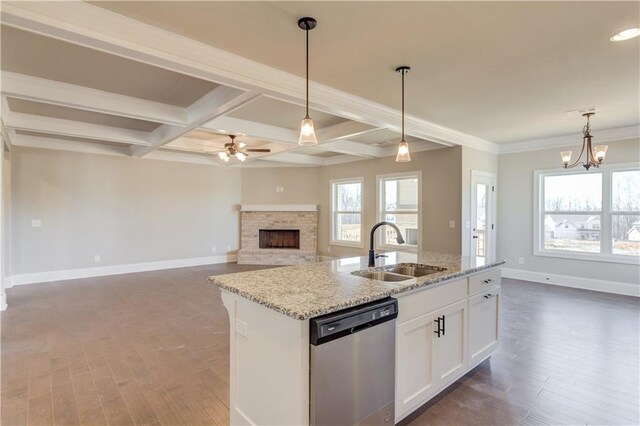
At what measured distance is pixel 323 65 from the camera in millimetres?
2938

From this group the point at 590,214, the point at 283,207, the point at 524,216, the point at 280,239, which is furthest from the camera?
the point at 280,239

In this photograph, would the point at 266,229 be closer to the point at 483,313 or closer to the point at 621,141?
the point at 483,313

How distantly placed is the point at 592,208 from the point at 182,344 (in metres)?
6.61

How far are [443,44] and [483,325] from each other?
2336 mm

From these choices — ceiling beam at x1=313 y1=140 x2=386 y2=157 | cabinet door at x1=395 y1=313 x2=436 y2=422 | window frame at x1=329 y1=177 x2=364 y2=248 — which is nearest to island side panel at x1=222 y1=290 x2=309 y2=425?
cabinet door at x1=395 y1=313 x2=436 y2=422

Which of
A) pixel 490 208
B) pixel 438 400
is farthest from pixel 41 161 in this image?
pixel 490 208

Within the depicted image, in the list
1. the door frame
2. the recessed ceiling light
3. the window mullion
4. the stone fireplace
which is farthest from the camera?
the stone fireplace

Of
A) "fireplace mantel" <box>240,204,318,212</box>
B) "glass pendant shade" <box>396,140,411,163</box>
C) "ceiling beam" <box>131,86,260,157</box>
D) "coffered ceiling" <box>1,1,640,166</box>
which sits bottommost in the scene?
"fireplace mantel" <box>240,204,318,212</box>

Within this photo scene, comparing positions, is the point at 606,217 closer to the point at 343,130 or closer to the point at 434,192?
the point at 434,192

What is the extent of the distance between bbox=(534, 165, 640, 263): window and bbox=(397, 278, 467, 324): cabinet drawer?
462 centimetres

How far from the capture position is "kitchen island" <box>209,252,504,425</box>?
5.10 ft

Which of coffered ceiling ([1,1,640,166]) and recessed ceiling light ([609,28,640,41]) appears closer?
coffered ceiling ([1,1,640,166])

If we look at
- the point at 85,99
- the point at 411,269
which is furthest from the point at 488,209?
the point at 85,99

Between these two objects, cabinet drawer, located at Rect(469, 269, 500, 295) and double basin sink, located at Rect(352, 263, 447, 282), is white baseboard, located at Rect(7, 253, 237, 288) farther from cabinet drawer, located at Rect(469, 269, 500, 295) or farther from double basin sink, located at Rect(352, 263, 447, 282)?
cabinet drawer, located at Rect(469, 269, 500, 295)
